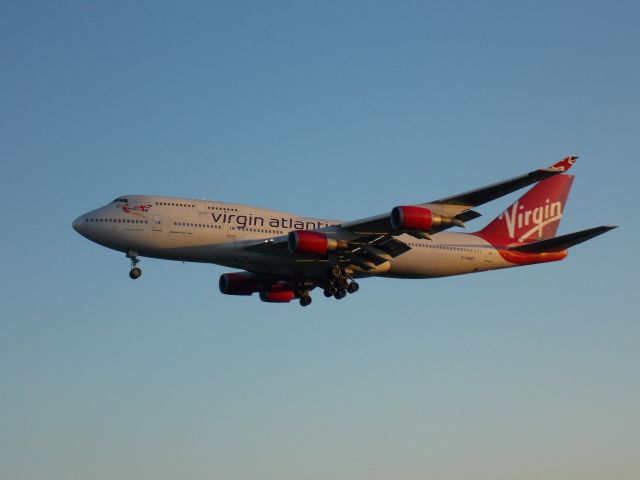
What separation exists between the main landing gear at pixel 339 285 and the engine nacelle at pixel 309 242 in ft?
10.6

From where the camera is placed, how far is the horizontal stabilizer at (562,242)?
49156mm

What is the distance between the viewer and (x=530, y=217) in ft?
195

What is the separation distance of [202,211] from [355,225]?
25.5ft

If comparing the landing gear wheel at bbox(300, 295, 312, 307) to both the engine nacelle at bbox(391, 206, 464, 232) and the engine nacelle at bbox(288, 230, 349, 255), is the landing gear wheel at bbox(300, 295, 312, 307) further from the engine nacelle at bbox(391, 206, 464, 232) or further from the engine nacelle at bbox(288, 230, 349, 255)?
the engine nacelle at bbox(391, 206, 464, 232)

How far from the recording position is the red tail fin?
58.3 meters

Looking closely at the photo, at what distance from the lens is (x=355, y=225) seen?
1927 inches

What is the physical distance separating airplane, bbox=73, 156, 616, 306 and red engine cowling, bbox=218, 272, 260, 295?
738mm

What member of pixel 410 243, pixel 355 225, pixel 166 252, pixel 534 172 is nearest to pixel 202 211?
pixel 166 252

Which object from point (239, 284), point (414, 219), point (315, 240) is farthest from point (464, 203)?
point (239, 284)

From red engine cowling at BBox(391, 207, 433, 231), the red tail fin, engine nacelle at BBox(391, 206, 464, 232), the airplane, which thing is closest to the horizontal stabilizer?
the airplane

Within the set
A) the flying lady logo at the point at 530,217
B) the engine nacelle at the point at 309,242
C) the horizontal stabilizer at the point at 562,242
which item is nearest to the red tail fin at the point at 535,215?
the flying lady logo at the point at 530,217

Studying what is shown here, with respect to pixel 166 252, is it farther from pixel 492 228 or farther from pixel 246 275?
pixel 492 228

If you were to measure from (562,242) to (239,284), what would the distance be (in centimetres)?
1786

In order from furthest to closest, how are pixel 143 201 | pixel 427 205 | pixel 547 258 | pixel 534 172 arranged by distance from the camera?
pixel 547 258 < pixel 143 201 < pixel 427 205 < pixel 534 172
